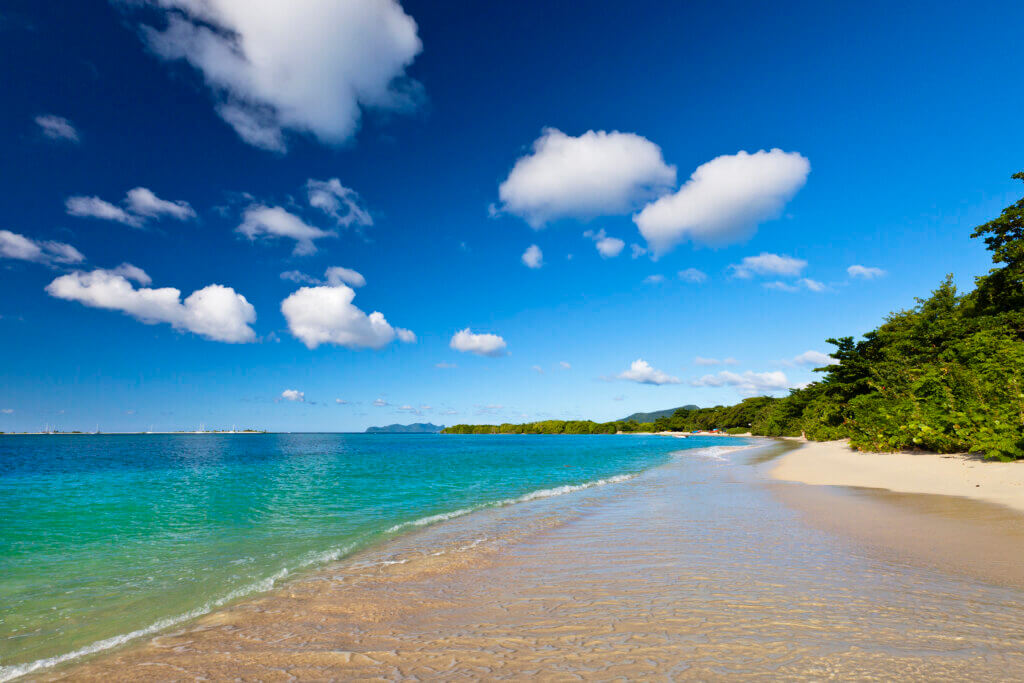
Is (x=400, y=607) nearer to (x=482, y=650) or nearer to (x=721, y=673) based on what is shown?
(x=482, y=650)

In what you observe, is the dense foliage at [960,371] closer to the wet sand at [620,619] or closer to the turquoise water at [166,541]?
the wet sand at [620,619]

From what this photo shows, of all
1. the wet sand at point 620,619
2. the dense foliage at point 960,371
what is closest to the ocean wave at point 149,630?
the wet sand at point 620,619

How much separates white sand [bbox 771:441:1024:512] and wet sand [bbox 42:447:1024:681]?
9.19 m

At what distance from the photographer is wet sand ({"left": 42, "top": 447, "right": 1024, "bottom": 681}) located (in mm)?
4453

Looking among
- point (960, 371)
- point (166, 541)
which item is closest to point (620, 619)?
point (166, 541)

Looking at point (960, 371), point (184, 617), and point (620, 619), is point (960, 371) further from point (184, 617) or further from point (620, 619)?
point (184, 617)

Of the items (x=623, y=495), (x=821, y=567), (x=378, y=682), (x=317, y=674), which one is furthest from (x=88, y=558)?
(x=623, y=495)

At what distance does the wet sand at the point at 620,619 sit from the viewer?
445 cm

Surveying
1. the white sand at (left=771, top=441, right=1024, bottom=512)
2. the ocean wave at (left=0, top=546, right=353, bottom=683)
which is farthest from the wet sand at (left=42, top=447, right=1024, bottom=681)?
the white sand at (left=771, top=441, right=1024, bottom=512)

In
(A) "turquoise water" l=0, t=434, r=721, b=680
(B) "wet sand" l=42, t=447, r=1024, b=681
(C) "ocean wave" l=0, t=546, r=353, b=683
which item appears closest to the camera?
(B) "wet sand" l=42, t=447, r=1024, b=681

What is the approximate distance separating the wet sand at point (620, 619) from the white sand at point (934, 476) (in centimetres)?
919

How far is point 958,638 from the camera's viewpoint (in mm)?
4660

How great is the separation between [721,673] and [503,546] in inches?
287

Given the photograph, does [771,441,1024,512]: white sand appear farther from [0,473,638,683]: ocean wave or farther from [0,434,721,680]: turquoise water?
[0,473,638,683]: ocean wave
